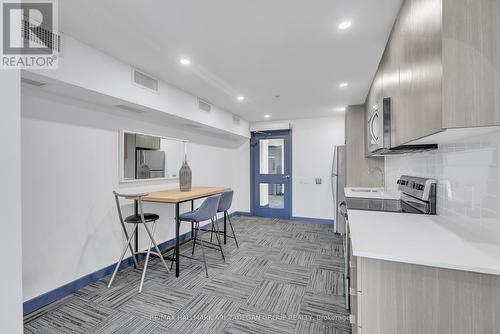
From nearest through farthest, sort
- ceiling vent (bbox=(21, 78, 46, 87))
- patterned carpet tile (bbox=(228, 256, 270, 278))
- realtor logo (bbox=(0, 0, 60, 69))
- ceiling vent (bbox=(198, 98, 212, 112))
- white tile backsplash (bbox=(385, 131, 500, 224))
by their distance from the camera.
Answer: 1. white tile backsplash (bbox=(385, 131, 500, 224))
2. realtor logo (bbox=(0, 0, 60, 69))
3. ceiling vent (bbox=(21, 78, 46, 87))
4. patterned carpet tile (bbox=(228, 256, 270, 278))
5. ceiling vent (bbox=(198, 98, 212, 112))

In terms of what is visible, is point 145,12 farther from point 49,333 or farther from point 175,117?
point 49,333

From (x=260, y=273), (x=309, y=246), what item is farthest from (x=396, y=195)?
(x=260, y=273)

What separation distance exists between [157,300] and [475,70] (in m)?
2.70

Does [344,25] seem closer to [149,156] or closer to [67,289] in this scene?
[149,156]

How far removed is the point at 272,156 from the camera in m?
5.39

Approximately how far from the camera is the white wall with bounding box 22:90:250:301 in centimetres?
190

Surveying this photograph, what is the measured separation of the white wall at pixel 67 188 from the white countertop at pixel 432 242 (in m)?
2.55

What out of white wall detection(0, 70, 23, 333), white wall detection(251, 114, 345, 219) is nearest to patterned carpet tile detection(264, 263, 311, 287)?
white wall detection(0, 70, 23, 333)

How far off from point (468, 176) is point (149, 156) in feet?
10.5

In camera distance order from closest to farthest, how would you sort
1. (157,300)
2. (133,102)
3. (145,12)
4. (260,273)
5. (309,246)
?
(145,12) → (157,300) → (133,102) → (260,273) → (309,246)

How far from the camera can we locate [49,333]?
1.67 metres

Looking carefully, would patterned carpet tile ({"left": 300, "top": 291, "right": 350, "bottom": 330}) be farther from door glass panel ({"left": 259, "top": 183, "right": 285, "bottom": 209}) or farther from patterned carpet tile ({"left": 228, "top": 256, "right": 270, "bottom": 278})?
door glass panel ({"left": 259, "top": 183, "right": 285, "bottom": 209})

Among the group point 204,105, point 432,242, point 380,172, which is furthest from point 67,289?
point 380,172

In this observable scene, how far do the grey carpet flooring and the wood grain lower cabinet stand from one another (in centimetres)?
89
